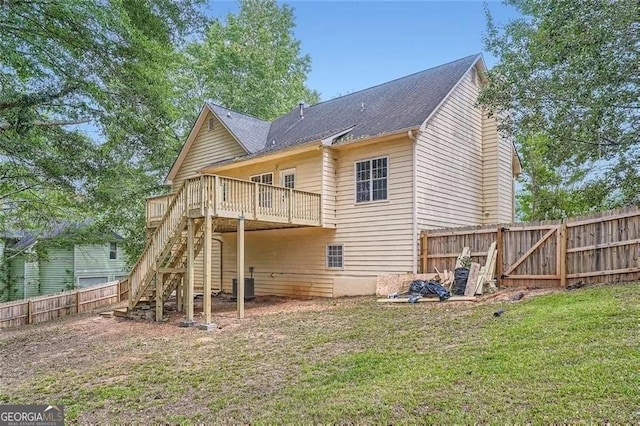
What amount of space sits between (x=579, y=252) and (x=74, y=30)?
37.4 ft

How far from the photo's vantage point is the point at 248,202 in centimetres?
1132

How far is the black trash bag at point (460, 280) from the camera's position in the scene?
1042cm

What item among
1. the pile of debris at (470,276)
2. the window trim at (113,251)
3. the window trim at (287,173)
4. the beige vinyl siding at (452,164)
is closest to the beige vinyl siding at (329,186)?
the window trim at (287,173)

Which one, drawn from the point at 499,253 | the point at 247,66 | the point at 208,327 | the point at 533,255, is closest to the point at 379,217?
the point at 499,253

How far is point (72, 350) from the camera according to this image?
8.59 metres

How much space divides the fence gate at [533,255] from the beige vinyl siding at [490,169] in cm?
424

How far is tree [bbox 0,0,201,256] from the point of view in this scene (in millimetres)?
7098

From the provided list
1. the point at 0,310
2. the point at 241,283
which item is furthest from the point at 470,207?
the point at 0,310

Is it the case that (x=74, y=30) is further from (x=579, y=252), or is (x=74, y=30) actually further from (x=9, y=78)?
(x=579, y=252)

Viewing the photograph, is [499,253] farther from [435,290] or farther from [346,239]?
[346,239]

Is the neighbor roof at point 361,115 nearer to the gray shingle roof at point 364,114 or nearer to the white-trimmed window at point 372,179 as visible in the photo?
the gray shingle roof at point 364,114

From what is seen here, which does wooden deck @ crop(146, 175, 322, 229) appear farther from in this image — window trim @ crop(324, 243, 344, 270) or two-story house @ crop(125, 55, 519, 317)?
window trim @ crop(324, 243, 344, 270)

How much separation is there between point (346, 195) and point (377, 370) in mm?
8760

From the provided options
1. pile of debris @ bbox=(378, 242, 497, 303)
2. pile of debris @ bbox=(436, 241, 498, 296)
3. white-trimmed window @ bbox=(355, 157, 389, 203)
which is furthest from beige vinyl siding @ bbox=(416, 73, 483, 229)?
pile of debris @ bbox=(378, 242, 497, 303)
